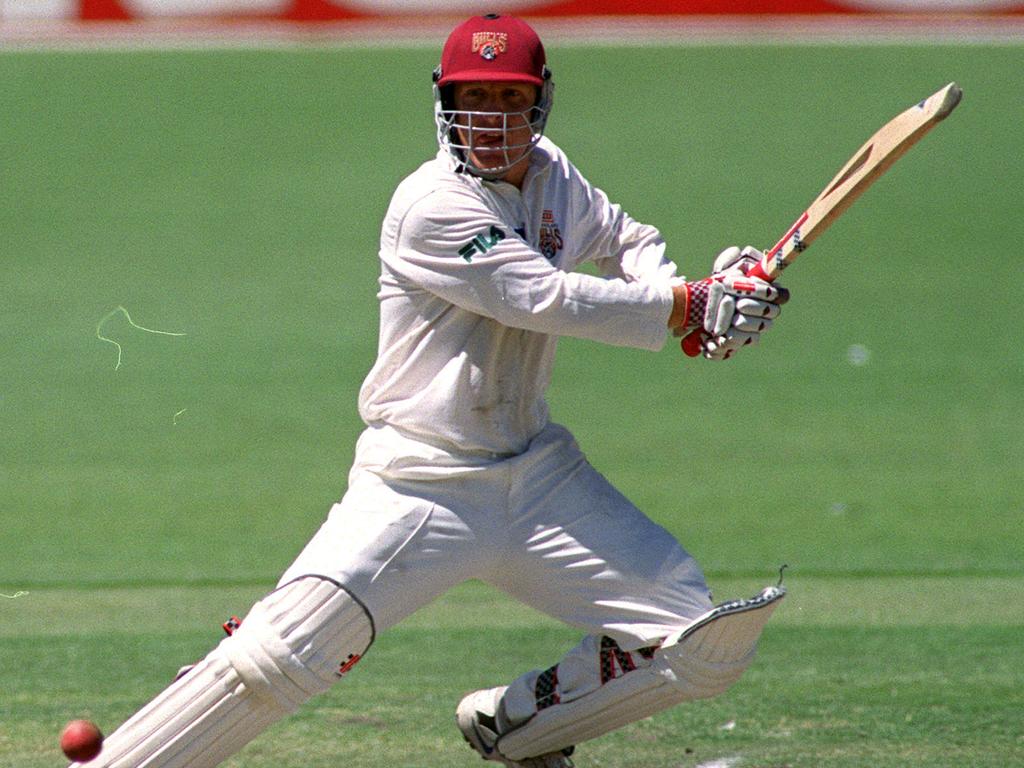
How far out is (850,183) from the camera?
14.3 feet

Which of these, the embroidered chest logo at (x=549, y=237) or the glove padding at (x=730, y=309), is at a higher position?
the embroidered chest logo at (x=549, y=237)

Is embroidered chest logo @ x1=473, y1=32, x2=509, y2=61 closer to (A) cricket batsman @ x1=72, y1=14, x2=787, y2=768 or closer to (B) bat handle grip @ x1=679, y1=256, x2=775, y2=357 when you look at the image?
(A) cricket batsman @ x1=72, y1=14, x2=787, y2=768

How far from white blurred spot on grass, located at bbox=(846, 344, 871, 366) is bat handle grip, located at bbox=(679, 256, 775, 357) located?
631cm

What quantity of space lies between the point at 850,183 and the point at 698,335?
57 centimetres

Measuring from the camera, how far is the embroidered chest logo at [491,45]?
4.14 meters

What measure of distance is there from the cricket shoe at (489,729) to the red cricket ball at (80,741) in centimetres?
110

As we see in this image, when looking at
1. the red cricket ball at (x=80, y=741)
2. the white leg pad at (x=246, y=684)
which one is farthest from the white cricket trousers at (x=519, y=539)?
the red cricket ball at (x=80, y=741)

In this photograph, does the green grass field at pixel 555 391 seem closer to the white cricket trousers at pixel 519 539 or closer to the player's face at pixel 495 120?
the white cricket trousers at pixel 519 539

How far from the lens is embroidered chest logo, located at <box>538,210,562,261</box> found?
14.2ft

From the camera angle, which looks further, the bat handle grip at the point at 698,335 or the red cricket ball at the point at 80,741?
the bat handle grip at the point at 698,335

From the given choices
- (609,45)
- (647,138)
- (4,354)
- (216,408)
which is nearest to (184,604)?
(216,408)

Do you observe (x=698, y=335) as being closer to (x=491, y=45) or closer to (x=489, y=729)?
(x=491, y=45)

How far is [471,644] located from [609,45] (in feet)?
41.0

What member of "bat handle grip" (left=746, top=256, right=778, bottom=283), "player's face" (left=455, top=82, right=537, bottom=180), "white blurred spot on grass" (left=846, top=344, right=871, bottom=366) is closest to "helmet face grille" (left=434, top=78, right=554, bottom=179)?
"player's face" (left=455, top=82, right=537, bottom=180)
